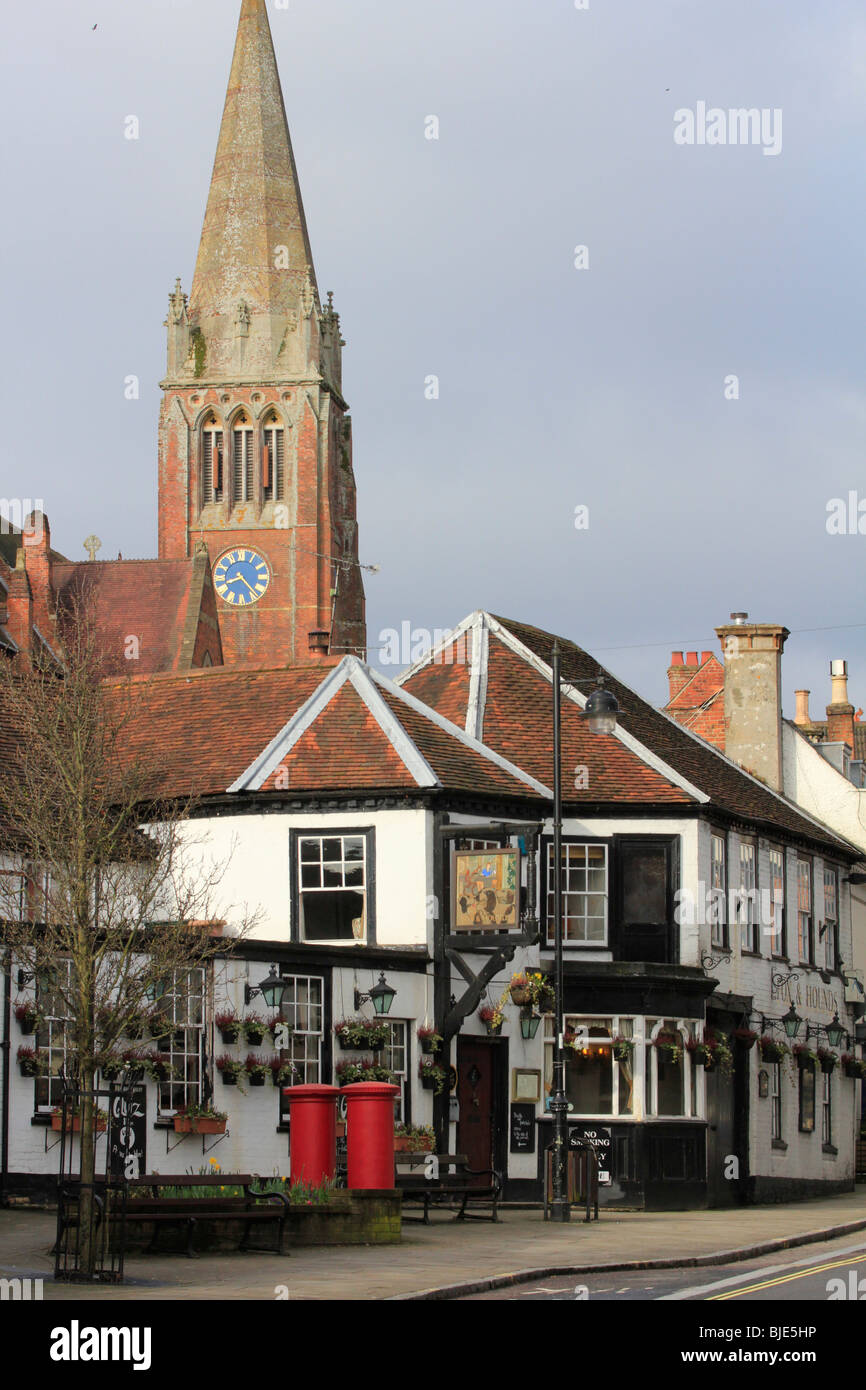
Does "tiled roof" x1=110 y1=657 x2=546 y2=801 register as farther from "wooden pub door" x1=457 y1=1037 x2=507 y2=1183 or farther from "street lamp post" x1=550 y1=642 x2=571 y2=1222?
"wooden pub door" x1=457 y1=1037 x2=507 y2=1183

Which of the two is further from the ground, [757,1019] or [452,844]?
[452,844]

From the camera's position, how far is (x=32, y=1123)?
82.2ft

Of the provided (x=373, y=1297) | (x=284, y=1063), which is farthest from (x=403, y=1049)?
(x=373, y=1297)

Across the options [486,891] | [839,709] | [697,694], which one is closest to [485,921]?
[486,891]

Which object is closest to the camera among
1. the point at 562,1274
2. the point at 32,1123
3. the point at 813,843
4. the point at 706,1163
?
the point at 562,1274

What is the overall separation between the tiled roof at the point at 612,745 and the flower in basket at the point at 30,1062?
1047 cm

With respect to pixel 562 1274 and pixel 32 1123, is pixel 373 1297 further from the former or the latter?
pixel 32 1123

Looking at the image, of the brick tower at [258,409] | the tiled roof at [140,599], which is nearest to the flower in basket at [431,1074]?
the tiled roof at [140,599]

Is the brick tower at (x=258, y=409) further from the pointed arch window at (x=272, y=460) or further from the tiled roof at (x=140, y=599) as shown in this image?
the tiled roof at (x=140, y=599)

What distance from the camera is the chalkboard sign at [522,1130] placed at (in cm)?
3152

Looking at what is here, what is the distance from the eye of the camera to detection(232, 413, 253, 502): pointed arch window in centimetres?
9681

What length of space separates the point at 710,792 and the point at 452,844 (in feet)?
21.1

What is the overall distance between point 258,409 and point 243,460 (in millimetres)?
2389

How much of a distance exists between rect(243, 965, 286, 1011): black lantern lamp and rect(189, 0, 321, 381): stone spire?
71.9 m
